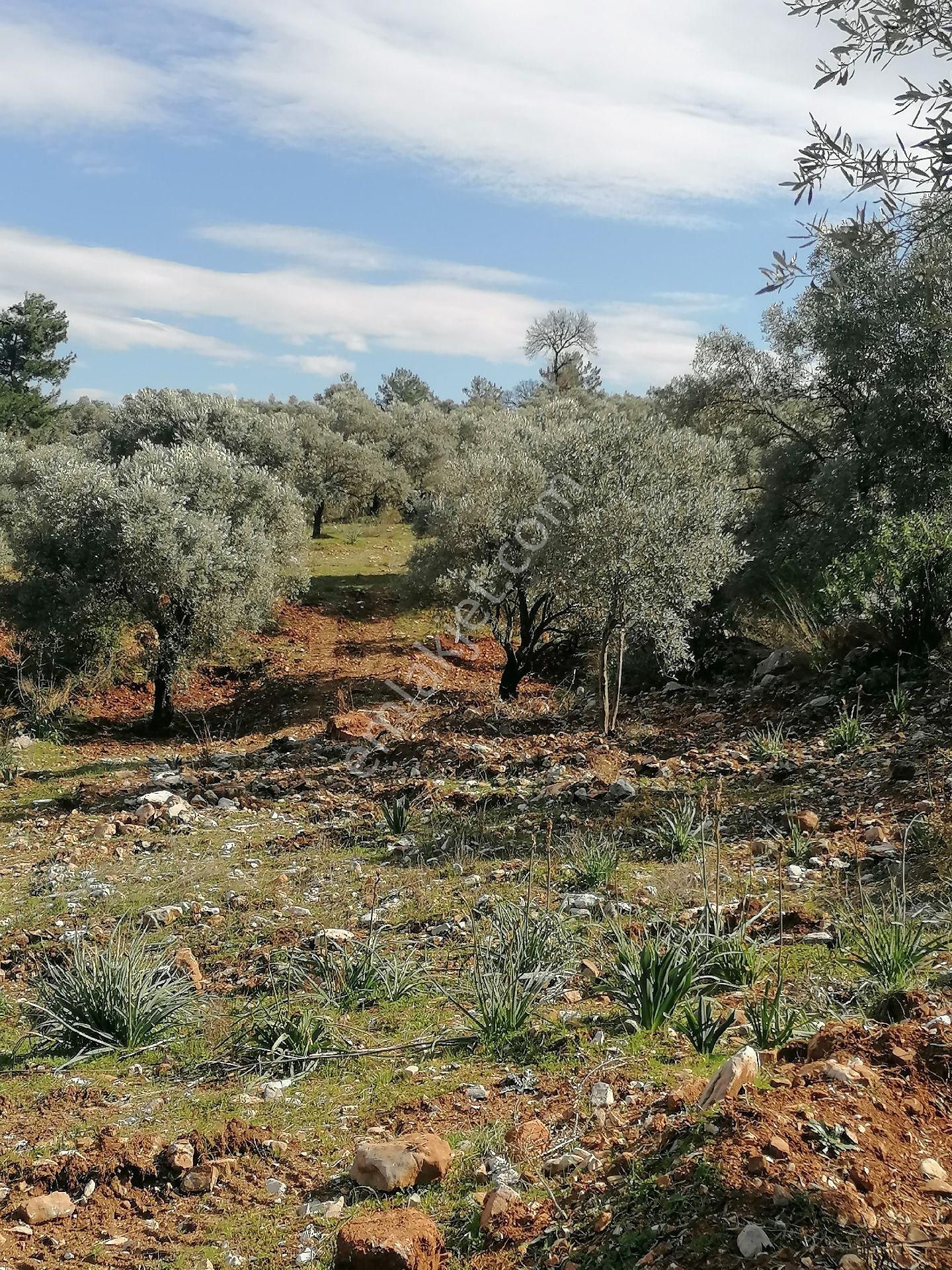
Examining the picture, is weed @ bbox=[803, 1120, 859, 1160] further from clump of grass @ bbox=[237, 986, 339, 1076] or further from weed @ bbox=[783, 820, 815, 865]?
weed @ bbox=[783, 820, 815, 865]

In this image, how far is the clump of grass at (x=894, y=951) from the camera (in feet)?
15.8

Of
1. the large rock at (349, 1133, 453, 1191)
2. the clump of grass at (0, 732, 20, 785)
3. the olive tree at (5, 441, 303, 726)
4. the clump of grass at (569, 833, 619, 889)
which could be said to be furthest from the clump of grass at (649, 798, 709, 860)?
the olive tree at (5, 441, 303, 726)

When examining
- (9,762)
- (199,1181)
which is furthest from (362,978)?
(9,762)

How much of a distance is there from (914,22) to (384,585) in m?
24.2

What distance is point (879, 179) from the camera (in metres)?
5.20

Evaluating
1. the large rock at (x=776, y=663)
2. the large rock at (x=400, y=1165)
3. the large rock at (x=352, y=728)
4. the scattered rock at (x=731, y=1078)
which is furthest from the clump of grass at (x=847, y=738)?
the large rock at (x=400, y=1165)

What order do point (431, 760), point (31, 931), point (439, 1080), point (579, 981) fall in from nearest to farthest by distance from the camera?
point (439, 1080), point (579, 981), point (31, 931), point (431, 760)

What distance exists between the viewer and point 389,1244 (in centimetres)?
318

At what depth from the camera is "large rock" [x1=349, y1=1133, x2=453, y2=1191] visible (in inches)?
147

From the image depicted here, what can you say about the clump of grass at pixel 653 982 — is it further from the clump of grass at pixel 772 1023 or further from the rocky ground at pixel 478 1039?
the clump of grass at pixel 772 1023

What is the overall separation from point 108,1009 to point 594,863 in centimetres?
375

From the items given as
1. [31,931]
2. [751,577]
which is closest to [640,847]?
[31,931]

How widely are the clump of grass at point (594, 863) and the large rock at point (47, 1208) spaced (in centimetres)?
453

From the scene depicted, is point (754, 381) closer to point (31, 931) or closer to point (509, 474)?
point (509, 474)
